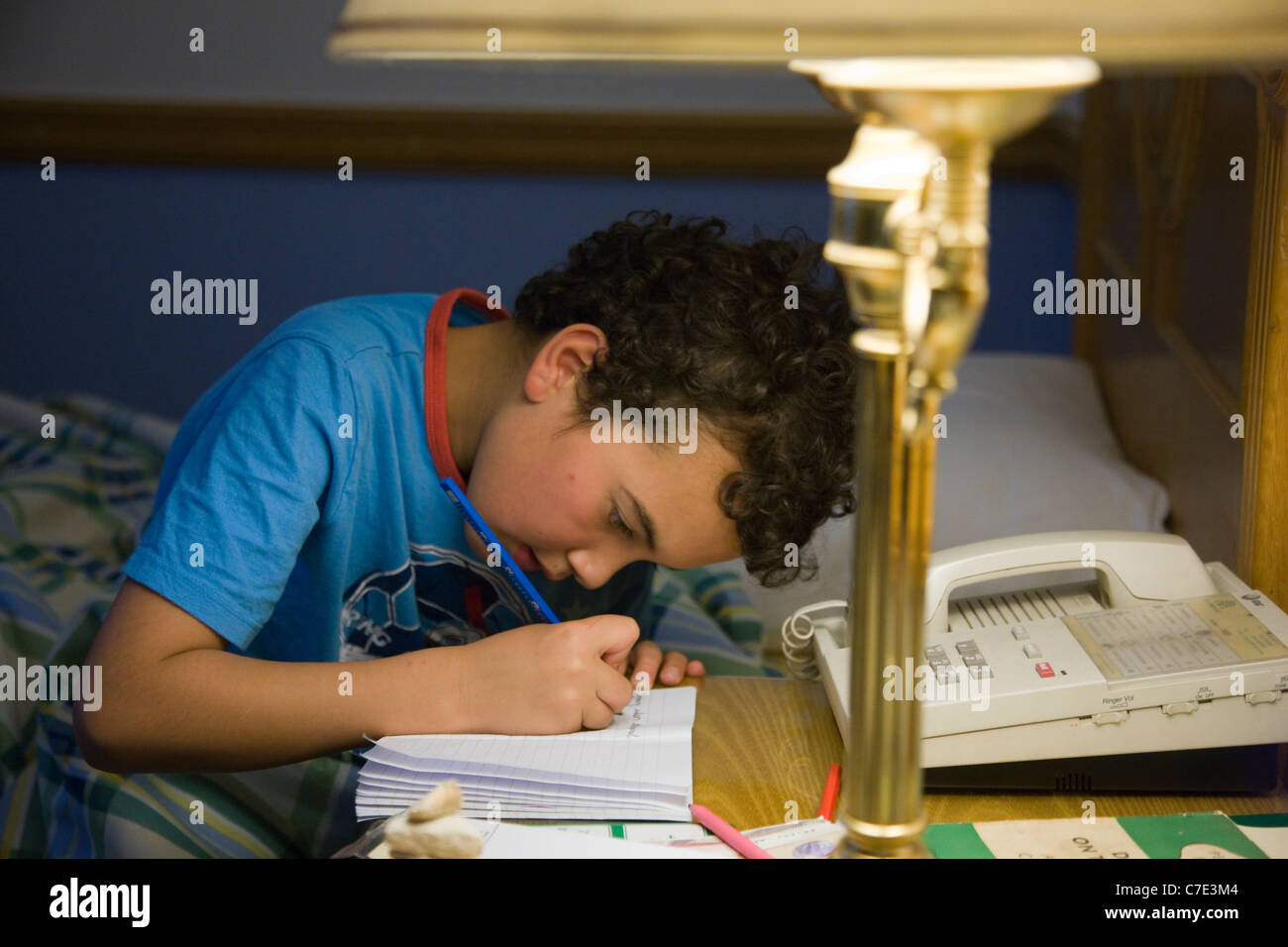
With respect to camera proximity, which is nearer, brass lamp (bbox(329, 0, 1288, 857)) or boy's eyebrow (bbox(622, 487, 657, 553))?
brass lamp (bbox(329, 0, 1288, 857))

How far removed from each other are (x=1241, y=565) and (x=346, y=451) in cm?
63

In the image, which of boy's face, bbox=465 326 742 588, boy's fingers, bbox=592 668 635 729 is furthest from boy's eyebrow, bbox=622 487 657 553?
boy's fingers, bbox=592 668 635 729

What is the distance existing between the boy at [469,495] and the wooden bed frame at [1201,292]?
0.29m

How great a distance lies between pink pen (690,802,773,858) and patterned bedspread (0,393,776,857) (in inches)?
14.5

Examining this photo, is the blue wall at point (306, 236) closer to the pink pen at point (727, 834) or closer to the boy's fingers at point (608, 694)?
the boy's fingers at point (608, 694)

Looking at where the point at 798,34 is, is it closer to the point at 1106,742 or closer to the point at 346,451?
the point at 1106,742

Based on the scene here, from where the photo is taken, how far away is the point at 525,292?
105 cm

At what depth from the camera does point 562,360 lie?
0.93m

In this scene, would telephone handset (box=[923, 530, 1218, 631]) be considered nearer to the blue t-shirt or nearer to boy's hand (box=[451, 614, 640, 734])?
boy's hand (box=[451, 614, 640, 734])

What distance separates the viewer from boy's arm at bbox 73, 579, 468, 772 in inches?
30.0

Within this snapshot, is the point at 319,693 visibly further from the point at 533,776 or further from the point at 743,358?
the point at 743,358

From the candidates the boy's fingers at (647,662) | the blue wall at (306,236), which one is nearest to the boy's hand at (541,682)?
the boy's fingers at (647,662)

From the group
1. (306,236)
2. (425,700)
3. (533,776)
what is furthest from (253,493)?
(306,236)
